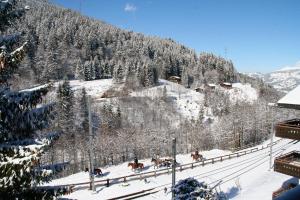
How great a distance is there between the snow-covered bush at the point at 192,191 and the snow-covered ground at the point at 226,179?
24.5 feet

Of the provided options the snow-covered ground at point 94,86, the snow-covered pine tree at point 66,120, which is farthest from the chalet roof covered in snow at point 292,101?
the snow-covered ground at point 94,86

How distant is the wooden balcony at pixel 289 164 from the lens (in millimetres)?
18141

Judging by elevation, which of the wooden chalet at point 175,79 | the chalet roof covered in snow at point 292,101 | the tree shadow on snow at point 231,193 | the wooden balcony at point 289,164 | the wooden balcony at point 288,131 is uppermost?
the wooden chalet at point 175,79

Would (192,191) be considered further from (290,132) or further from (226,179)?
(226,179)

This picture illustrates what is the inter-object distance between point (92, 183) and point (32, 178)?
1992 centimetres

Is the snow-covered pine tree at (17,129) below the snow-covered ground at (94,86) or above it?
below

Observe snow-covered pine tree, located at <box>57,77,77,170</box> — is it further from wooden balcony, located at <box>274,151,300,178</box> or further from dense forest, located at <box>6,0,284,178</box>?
wooden balcony, located at <box>274,151,300,178</box>

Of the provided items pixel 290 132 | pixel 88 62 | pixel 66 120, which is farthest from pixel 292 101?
pixel 88 62

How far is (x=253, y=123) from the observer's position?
277 feet

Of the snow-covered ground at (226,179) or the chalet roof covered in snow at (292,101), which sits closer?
the chalet roof covered in snow at (292,101)

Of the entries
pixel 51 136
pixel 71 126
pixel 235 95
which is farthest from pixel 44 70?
pixel 51 136

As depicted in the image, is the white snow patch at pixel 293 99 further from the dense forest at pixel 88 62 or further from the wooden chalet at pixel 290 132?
the dense forest at pixel 88 62

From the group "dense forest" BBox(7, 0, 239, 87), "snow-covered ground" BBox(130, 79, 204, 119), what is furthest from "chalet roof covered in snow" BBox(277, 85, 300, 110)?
"dense forest" BBox(7, 0, 239, 87)

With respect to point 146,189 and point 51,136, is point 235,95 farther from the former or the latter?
point 51,136
